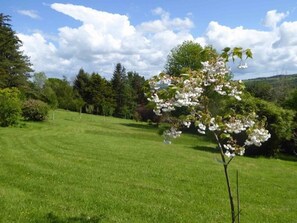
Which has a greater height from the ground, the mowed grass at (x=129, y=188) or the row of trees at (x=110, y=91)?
the row of trees at (x=110, y=91)

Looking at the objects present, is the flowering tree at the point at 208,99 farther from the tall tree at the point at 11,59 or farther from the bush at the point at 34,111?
the tall tree at the point at 11,59

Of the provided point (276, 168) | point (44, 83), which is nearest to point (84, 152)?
point (276, 168)

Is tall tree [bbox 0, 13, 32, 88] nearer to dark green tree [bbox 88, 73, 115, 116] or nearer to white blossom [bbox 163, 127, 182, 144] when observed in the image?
dark green tree [bbox 88, 73, 115, 116]

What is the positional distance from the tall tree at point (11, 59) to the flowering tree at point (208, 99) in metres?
42.4

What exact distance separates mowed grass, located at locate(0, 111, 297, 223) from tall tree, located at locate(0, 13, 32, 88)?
31.5m

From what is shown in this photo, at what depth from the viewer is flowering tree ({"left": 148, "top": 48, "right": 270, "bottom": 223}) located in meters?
5.26

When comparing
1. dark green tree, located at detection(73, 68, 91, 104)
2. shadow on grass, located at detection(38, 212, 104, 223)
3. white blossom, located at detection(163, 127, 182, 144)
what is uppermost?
dark green tree, located at detection(73, 68, 91, 104)

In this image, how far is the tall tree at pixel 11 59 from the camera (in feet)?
149

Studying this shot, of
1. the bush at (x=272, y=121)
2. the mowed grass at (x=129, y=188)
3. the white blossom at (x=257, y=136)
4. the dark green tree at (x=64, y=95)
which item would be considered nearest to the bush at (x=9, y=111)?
the mowed grass at (x=129, y=188)

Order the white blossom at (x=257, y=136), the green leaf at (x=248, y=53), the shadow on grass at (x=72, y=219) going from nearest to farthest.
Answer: the white blossom at (x=257, y=136), the green leaf at (x=248, y=53), the shadow on grass at (x=72, y=219)

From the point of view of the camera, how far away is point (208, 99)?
5.83 metres

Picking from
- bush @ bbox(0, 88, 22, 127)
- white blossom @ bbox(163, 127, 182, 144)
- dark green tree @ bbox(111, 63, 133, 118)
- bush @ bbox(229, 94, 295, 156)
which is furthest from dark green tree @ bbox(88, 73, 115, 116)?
white blossom @ bbox(163, 127, 182, 144)

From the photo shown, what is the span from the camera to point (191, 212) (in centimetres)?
827

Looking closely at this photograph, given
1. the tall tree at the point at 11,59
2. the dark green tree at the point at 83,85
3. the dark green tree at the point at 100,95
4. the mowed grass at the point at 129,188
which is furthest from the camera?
the dark green tree at the point at 83,85
